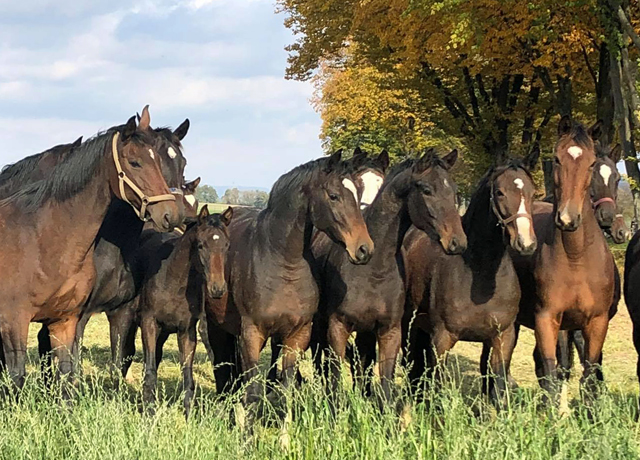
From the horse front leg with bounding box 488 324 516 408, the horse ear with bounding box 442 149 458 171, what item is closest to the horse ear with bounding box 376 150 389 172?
the horse ear with bounding box 442 149 458 171

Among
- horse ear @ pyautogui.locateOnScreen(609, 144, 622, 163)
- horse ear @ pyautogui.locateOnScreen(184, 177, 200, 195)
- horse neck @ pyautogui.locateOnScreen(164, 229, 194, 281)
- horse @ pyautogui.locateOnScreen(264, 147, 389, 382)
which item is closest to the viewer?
horse @ pyautogui.locateOnScreen(264, 147, 389, 382)

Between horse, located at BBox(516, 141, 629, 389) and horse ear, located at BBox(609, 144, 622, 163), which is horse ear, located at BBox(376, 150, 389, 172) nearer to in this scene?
horse, located at BBox(516, 141, 629, 389)

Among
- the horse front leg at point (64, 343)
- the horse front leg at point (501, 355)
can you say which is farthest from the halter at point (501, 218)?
the horse front leg at point (64, 343)

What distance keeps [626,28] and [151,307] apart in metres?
10.0

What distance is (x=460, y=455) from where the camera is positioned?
4.28m

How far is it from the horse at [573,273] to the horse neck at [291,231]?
202 cm

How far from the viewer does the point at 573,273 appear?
6.22m

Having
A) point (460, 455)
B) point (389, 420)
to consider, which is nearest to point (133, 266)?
point (389, 420)

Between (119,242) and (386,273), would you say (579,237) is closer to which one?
(386,273)

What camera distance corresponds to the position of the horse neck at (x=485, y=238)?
617 centimetres

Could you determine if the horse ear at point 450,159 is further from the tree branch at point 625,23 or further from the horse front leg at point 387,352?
the tree branch at point 625,23

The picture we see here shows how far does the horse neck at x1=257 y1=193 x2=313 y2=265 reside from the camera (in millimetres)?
6043

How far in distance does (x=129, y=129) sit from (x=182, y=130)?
189 cm

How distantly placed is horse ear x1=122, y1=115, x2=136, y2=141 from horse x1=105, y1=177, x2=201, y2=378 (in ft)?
4.64
